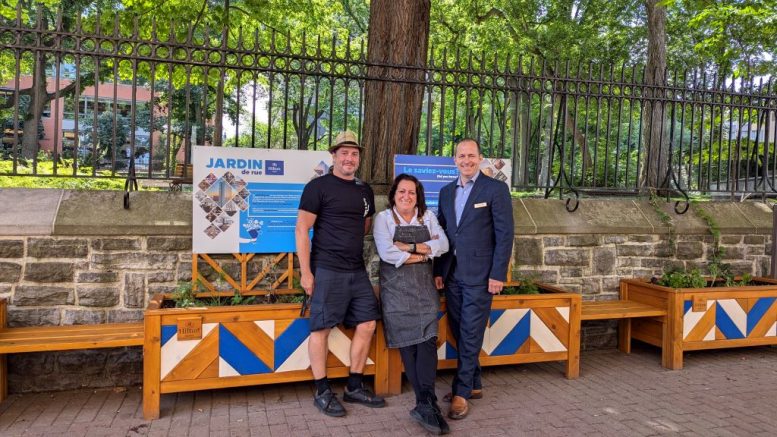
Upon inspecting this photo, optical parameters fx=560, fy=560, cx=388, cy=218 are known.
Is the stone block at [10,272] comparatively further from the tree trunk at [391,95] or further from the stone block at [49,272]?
the tree trunk at [391,95]

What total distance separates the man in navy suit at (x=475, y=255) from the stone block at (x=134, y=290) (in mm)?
2502

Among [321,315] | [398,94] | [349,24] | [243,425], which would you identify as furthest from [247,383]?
[349,24]

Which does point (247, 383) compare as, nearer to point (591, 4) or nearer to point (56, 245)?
point (56, 245)

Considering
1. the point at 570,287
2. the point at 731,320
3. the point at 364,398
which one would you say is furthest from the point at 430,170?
the point at 731,320

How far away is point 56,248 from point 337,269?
2.21 m

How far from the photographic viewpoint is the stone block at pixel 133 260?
14.5 ft

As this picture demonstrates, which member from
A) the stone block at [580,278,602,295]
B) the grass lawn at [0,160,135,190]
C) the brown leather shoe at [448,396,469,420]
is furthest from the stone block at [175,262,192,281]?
the stone block at [580,278,602,295]

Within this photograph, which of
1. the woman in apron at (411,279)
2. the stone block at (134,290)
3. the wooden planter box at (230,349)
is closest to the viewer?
the wooden planter box at (230,349)

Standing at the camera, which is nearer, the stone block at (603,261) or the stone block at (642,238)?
the stone block at (603,261)

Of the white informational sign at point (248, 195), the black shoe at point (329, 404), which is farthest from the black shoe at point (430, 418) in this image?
the white informational sign at point (248, 195)

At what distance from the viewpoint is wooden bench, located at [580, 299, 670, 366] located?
17.2 ft

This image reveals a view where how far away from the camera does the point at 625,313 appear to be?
5285 millimetres

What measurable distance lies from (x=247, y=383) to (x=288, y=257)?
114 centimetres

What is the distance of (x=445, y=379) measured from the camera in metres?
4.88
